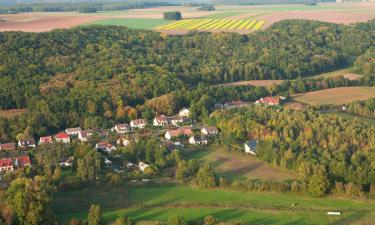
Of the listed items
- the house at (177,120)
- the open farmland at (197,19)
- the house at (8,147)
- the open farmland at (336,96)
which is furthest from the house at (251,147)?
the open farmland at (197,19)

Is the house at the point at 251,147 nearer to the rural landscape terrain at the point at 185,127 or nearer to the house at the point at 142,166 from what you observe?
the rural landscape terrain at the point at 185,127

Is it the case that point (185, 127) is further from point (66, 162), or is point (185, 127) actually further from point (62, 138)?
point (66, 162)

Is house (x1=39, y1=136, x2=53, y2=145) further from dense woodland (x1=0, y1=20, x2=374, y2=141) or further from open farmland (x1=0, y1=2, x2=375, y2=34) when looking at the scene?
open farmland (x1=0, y1=2, x2=375, y2=34)

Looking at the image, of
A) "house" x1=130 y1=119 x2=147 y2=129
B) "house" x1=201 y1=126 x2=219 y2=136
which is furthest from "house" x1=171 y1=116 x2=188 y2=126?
"house" x1=201 y1=126 x2=219 y2=136

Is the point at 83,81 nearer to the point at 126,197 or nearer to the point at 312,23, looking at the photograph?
the point at 126,197

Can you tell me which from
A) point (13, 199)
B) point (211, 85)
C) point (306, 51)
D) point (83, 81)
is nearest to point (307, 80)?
point (211, 85)
